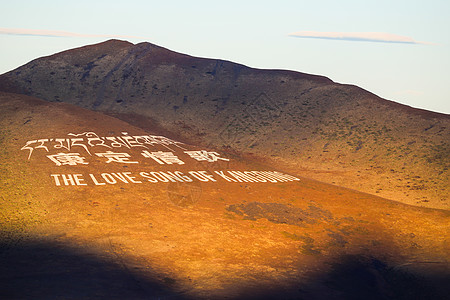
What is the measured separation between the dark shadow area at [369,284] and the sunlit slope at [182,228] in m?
0.08

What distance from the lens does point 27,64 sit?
6912cm

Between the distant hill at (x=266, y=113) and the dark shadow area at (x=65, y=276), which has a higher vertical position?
the distant hill at (x=266, y=113)

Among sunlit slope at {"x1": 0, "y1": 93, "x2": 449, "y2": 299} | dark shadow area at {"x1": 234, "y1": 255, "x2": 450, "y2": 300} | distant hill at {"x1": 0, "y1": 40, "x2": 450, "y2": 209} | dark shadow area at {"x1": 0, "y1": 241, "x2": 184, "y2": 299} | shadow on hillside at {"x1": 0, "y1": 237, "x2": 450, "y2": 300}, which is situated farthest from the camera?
distant hill at {"x1": 0, "y1": 40, "x2": 450, "y2": 209}

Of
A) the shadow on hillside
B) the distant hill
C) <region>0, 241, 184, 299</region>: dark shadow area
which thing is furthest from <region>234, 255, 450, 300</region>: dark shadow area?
the distant hill

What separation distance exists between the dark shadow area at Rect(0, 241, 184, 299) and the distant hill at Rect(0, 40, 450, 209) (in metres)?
21.7

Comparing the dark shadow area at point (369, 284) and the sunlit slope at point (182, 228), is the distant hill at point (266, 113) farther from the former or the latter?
the dark shadow area at point (369, 284)

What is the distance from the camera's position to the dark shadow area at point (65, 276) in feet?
45.7

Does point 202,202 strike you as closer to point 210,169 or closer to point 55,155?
point 210,169

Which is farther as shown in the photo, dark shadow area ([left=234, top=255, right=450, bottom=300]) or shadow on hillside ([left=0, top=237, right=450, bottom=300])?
dark shadow area ([left=234, top=255, right=450, bottom=300])

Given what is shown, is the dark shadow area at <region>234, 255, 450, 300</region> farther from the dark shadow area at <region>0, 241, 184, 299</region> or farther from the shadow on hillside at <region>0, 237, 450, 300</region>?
the dark shadow area at <region>0, 241, 184, 299</region>

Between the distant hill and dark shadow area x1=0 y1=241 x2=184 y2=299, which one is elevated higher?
the distant hill

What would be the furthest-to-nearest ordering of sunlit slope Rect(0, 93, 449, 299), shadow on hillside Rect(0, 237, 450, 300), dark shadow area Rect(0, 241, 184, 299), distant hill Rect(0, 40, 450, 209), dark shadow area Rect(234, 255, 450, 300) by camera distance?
1. distant hill Rect(0, 40, 450, 209)
2. sunlit slope Rect(0, 93, 449, 299)
3. dark shadow area Rect(234, 255, 450, 300)
4. shadow on hillside Rect(0, 237, 450, 300)
5. dark shadow area Rect(0, 241, 184, 299)

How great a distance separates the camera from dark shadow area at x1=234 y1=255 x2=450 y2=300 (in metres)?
15.4

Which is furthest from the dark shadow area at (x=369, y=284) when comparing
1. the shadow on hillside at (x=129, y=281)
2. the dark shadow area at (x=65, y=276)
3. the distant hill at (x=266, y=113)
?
the distant hill at (x=266, y=113)
